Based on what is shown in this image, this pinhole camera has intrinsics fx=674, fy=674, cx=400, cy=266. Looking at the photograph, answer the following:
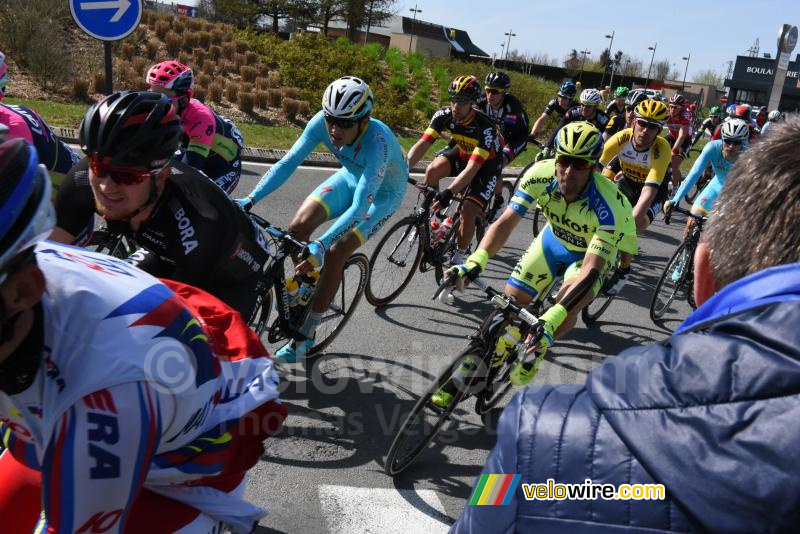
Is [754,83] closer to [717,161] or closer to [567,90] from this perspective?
[567,90]

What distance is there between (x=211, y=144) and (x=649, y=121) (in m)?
5.47

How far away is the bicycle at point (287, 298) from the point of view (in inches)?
176

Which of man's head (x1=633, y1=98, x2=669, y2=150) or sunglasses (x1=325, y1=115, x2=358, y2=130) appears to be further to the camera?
man's head (x1=633, y1=98, x2=669, y2=150)

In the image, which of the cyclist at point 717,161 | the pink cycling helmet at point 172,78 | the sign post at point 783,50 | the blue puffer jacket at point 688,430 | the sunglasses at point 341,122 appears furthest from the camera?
the sign post at point 783,50

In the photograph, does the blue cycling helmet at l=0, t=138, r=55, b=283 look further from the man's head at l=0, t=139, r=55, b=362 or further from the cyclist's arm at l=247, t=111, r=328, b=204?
the cyclist's arm at l=247, t=111, r=328, b=204

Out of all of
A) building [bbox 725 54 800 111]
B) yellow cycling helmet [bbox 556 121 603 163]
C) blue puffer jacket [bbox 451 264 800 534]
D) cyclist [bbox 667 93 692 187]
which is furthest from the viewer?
building [bbox 725 54 800 111]

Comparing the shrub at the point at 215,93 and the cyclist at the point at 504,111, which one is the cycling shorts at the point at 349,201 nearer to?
the cyclist at the point at 504,111

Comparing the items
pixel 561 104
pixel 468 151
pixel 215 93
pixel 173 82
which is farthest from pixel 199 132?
pixel 215 93

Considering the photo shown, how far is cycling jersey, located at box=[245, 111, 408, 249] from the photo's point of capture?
16.4 ft

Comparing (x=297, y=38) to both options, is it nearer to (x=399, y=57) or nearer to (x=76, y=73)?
(x=399, y=57)

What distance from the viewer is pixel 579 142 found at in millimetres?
4859

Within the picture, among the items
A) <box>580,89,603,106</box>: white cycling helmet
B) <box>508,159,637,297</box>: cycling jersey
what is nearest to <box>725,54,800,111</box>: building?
<box>580,89,603,106</box>: white cycling helmet

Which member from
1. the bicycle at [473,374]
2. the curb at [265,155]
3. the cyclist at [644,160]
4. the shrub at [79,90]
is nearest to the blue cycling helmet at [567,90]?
the cyclist at [644,160]

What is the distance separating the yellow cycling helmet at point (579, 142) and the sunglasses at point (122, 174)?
3093 millimetres
